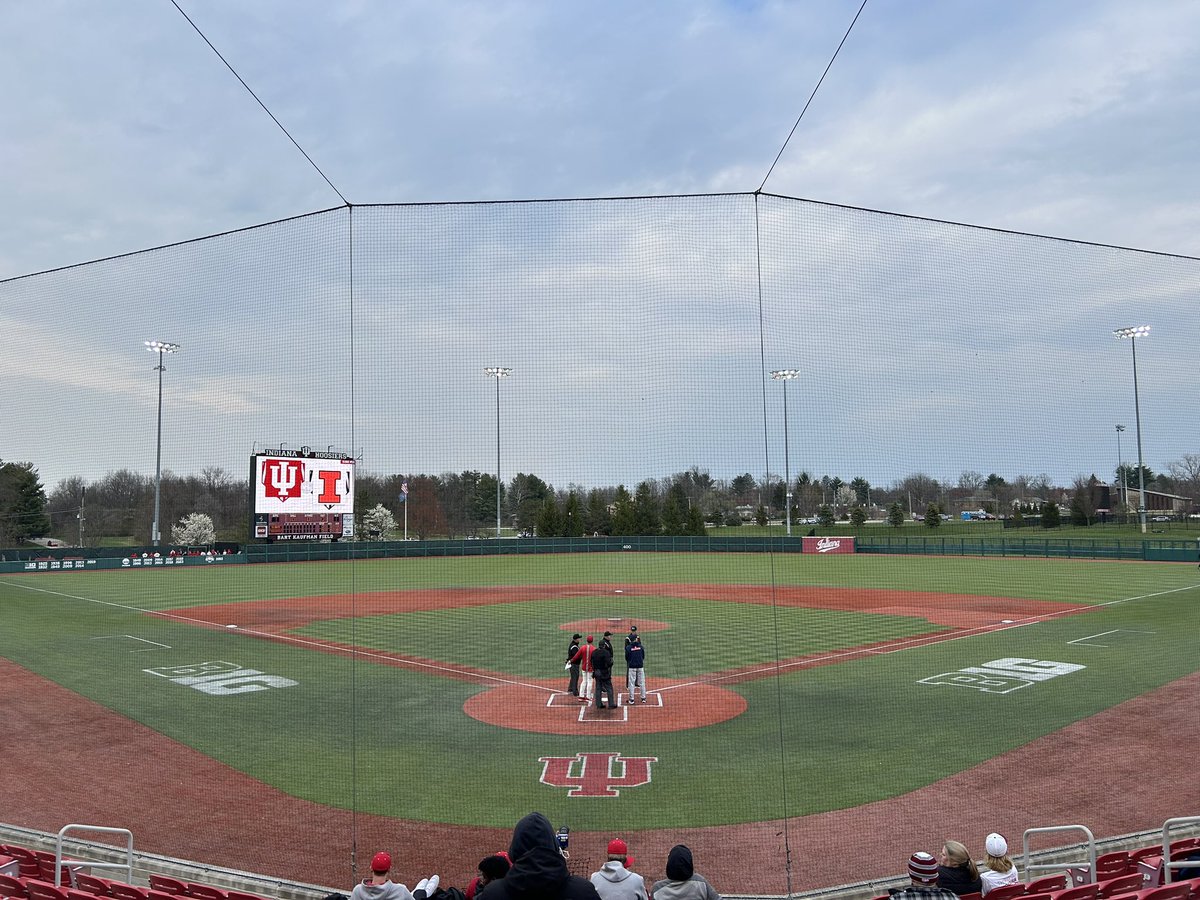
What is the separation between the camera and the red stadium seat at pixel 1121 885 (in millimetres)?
5105

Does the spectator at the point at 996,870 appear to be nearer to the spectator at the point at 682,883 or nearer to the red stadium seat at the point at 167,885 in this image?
the spectator at the point at 682,883

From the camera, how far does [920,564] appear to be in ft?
139

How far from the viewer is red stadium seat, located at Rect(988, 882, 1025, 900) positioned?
4988 millimetres

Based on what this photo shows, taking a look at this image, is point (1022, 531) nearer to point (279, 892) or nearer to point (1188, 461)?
point (1188, 461)

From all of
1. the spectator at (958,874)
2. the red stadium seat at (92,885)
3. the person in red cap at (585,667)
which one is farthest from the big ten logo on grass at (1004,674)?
the red stadium seat at (92,885)

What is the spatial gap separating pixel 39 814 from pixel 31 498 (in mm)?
35110

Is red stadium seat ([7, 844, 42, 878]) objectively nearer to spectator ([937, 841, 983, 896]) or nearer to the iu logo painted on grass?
the iu logo painted on grass

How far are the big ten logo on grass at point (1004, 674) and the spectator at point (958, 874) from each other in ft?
31.3

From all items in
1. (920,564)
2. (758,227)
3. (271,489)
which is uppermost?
(758,227)

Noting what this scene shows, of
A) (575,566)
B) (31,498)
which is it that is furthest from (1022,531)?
(31,498)

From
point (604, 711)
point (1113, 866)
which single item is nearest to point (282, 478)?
point (604, 711)

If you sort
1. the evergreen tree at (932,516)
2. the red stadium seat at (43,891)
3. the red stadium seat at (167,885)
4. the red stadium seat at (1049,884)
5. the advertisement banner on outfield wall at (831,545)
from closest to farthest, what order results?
the red stadium seat at (43,891) → the red stadium seat at (1049,884) → the red stadium seat at (167,885) → the evergreen tree at (932,516) → the advertisement banner on outfield wall at (831,545)

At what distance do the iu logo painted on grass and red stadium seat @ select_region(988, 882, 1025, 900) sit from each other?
453cm

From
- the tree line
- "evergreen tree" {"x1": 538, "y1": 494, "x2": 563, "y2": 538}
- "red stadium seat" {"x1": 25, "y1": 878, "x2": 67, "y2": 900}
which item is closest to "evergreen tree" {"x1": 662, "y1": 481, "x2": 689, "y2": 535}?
the tree line
